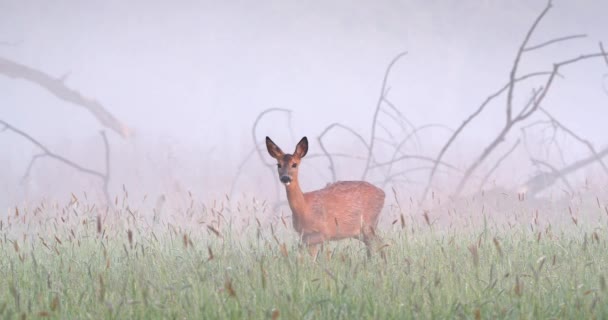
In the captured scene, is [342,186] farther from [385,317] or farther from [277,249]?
[385,317]

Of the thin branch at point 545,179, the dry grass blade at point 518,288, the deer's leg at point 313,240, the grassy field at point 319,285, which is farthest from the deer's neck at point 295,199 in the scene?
the thin branch at point 545,179

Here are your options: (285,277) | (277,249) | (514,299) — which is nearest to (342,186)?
(277,249)

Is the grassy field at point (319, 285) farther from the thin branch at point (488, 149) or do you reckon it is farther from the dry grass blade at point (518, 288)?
the thin branch at point (488, 149)

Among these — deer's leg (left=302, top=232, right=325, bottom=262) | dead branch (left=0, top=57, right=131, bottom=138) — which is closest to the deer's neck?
deer's leg (left=302, top=232, right=325, bottom=262)

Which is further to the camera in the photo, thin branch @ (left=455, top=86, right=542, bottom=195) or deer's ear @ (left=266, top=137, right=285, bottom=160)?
thin branch @ (left=455, top=86, right=542, bottom=195)

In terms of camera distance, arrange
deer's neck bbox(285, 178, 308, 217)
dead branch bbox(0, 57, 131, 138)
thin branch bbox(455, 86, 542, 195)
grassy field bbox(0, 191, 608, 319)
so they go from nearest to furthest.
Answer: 1. grassy field bbox(0, 191, 608, 319)
2. deer's neck bbox(285, 178, 308, 217)
3. thin branch bbox(455, 86, 542, 195)
4. dead branch bbox(0, 57, 131, 138)

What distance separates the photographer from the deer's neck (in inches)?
234

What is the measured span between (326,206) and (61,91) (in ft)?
23.0

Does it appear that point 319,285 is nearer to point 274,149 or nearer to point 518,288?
point 518,288

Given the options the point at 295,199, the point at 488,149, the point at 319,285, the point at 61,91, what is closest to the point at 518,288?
the point at 319,285

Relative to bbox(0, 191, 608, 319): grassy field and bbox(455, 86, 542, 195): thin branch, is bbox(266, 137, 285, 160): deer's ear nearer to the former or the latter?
bbox(0, 191, 608, 319): grassy field

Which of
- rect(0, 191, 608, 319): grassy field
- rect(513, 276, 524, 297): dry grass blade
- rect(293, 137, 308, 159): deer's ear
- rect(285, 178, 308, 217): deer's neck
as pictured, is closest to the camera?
rect(513, 276, 524, 297): dry grass blade

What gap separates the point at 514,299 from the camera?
417 cm

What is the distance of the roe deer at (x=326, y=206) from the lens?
18.7ft
